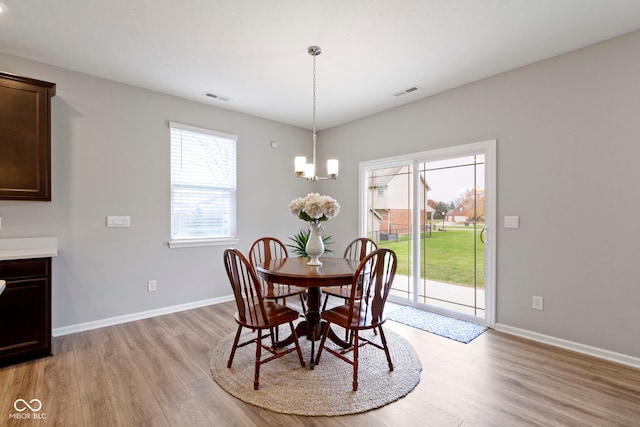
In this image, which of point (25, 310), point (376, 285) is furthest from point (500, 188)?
point (25, 310)

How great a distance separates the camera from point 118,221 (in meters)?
3.35

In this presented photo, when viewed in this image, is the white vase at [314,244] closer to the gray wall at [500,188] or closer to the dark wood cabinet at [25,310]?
the gray wall at [500,188]

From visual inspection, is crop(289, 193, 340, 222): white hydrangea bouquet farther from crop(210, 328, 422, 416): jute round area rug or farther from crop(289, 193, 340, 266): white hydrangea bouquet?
crop(210, 328, 422, 416): jute round area rug

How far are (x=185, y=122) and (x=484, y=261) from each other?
4019 millimetres

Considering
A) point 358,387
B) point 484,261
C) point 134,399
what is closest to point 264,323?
point 358,387

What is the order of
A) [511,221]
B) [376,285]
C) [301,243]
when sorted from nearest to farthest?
1. [376,285]
2. [511,221]
3. [301,243]

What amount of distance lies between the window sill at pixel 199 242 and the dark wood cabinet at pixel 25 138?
1320 mm

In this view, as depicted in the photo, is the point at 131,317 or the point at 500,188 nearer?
the point at 500,188

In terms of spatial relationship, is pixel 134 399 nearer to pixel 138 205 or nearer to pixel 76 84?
pixel 138 205

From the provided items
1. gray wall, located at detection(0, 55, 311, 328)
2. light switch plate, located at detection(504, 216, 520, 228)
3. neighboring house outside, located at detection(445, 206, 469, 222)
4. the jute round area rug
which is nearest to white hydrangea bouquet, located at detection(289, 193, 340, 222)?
the jute round area rug

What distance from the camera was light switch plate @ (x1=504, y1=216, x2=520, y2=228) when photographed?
3.03m

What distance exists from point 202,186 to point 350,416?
3.25 meters

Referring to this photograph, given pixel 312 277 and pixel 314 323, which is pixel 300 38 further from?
pixel 314 323

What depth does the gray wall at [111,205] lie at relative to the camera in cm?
300
